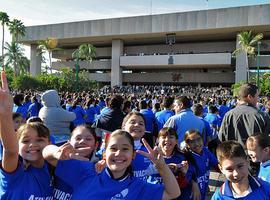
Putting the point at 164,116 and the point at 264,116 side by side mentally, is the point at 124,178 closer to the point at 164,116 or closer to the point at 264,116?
the point at 264,116

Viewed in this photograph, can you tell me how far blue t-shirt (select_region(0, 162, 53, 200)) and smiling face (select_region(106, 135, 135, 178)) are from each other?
51 cm

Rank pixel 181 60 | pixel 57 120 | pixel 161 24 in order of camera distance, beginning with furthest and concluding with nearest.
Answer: pixel 181 60, pixel 161 24, pixel 57 120

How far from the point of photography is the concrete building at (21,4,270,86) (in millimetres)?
46438

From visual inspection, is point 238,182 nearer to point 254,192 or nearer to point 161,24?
point 254,192

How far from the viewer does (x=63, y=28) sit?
56.4m

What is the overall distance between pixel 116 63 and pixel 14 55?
15715 millimetres

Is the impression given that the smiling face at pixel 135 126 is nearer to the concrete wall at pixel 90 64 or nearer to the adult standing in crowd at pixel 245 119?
the adult standing in crowd at pixel 245 119

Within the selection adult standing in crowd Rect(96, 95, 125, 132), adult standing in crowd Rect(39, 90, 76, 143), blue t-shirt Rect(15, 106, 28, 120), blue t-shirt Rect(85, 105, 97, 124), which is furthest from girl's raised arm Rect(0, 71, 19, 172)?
blue t-shirt Rect(85, 105, 97, 124)

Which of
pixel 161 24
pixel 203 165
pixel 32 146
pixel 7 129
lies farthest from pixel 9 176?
pixel 161 24

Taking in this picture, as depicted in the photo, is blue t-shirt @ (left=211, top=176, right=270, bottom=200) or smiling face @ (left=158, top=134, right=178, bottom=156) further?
smiling face @ (left=158, top=134, right=178, bottom=156)

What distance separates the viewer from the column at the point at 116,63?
182 feet

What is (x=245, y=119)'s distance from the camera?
4.88 metres

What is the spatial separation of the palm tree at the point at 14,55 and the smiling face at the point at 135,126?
5550cm

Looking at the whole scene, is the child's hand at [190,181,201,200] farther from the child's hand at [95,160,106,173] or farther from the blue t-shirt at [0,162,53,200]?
the blue t-shirt at [0,162,53,200]
